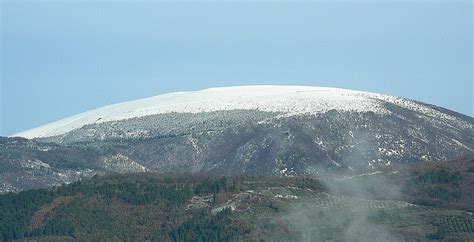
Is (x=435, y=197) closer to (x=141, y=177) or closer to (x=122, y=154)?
(x=141, y=177)

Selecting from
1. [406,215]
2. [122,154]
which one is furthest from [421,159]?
[406,215]

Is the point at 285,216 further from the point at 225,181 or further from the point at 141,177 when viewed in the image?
the point at 141,177

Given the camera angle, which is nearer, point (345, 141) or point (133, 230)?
point (133, 230)

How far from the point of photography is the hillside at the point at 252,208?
12150 cm

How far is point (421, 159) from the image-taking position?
18512 cm

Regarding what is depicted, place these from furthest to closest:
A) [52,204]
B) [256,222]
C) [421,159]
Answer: [421,159]
[52,204]
[256,222]

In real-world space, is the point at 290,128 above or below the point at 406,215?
above

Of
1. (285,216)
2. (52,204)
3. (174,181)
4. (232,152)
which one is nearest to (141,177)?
(174,181)

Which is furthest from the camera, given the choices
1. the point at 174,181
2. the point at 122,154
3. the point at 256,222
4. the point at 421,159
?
the point at 122,154

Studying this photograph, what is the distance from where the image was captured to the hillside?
399ft

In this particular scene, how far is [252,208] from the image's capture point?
12862cm

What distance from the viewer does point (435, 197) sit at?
135 metres

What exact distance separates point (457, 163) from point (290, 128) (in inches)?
1992

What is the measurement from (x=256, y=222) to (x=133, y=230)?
11.3 metres
